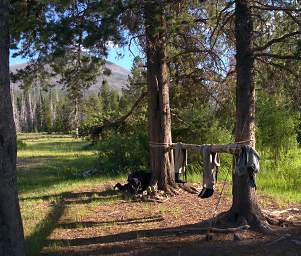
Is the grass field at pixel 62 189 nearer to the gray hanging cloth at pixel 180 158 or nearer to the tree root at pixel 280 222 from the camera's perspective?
the gray hanging cloth at pixel 180 158

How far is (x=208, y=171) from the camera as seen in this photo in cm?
812

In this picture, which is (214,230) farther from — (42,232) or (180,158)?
(180,158)

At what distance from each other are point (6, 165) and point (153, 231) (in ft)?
10.1

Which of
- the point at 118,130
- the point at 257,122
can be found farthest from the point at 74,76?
the point at 257,122

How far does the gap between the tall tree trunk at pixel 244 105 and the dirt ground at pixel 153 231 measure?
1.50ft

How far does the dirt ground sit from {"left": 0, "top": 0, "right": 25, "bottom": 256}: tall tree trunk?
1.23 meters

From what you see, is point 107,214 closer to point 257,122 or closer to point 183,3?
point 183,3

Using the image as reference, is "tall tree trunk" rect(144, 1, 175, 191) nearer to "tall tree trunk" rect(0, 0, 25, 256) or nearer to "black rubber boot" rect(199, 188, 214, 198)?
"black rubber boot" rect(199, 188, 214, 198)

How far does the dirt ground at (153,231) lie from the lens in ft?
22.6

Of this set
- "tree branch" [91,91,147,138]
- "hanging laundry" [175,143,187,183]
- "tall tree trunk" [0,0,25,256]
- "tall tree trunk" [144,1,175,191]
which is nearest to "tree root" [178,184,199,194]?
"tall tree trunk" [144,1,175,191]

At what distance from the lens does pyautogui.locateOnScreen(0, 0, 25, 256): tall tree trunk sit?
18.4ft

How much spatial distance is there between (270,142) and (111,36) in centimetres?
1072

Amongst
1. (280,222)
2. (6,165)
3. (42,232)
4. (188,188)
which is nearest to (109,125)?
(188,188)

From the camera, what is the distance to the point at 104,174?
16469mm
